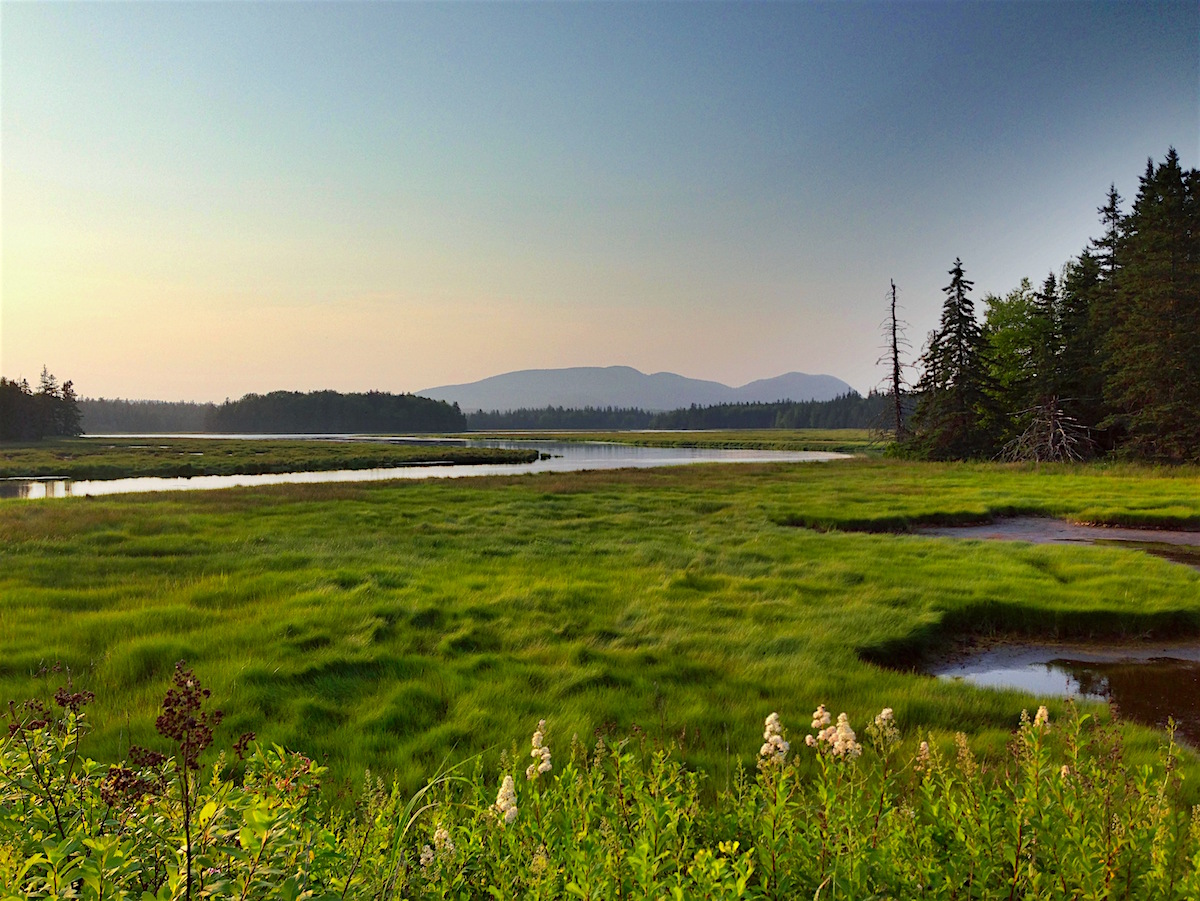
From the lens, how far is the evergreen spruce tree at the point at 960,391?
49219 millimetres

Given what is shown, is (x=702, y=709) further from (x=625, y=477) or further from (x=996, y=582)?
(x=625, y=477)

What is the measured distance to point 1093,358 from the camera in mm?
45281

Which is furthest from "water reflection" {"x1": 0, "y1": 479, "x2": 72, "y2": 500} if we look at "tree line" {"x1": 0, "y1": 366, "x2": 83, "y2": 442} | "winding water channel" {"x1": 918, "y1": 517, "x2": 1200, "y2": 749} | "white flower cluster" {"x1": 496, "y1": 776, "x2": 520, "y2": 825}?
"tree line" {"x1": 0, "y1": 366, "x2": 83, "y2": 442}

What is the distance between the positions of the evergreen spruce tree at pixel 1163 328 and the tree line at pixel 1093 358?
0.08 m

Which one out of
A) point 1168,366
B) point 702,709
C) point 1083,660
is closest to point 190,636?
point 702,709

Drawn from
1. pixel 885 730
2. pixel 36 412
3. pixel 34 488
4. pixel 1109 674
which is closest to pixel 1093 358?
pixel 1109 674

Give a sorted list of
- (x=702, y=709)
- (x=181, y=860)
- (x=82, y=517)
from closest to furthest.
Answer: (x=181, y=860) → (x=702, y=709) → (x=82, y=517)

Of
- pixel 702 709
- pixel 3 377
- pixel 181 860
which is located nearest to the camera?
pixel 181 860

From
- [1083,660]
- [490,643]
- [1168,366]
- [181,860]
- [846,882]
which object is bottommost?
[1083,660]

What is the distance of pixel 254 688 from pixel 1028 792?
25.2 feet

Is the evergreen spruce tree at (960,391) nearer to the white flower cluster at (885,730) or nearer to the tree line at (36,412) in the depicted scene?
the white flower cluster at (885,730)

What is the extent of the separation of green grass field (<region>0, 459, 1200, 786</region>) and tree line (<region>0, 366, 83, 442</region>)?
368 ft

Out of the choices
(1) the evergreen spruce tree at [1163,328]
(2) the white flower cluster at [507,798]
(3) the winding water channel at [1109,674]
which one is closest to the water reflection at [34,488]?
(2) the white flower cluster at [507,798]

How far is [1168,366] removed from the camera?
3631cm
